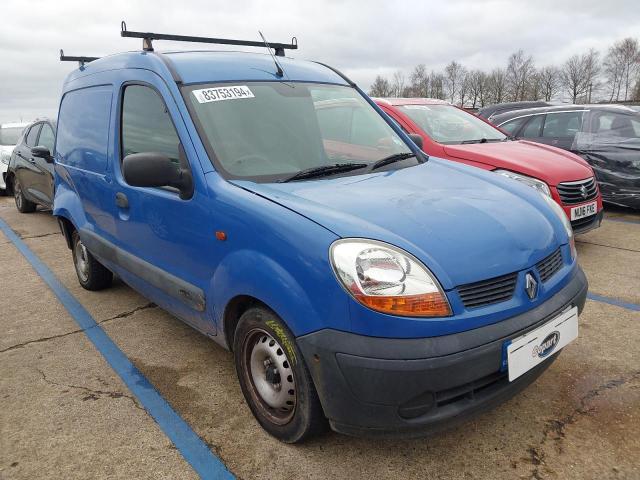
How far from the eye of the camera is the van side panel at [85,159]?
3564 mm

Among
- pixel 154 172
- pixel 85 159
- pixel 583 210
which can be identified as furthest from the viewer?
pixel 583 210

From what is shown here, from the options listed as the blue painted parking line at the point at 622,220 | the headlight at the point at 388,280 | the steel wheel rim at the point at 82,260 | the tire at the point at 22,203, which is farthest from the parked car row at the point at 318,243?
the tire at the point at 22,203

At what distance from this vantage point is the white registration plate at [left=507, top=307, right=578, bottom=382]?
2.00m

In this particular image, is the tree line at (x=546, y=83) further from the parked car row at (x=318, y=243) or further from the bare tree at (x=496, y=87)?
the parked car row at (x=318, y=243)

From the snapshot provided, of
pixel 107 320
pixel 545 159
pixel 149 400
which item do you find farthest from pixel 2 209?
pixel 545 159

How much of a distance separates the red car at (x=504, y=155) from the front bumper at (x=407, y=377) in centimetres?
316

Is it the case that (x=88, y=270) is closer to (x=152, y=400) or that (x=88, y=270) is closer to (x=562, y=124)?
(x=152, y=400)

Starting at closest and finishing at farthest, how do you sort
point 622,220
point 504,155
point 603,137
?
point 504,155 → point 622,220 → point 603,137

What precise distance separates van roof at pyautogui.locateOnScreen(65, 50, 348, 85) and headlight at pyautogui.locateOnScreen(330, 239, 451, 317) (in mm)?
1527

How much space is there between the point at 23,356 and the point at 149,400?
3.97 feet

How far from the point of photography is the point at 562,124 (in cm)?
733

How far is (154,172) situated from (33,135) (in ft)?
23.0

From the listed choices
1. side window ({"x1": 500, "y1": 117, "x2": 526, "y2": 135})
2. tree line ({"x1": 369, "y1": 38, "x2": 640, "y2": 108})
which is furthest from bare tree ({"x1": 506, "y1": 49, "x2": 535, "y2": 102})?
side window ({"x1": 500, "y1": 117, "x2": 526, "y2": 135})

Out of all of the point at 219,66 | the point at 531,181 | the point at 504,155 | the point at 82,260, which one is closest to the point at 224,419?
the point at 219,66
